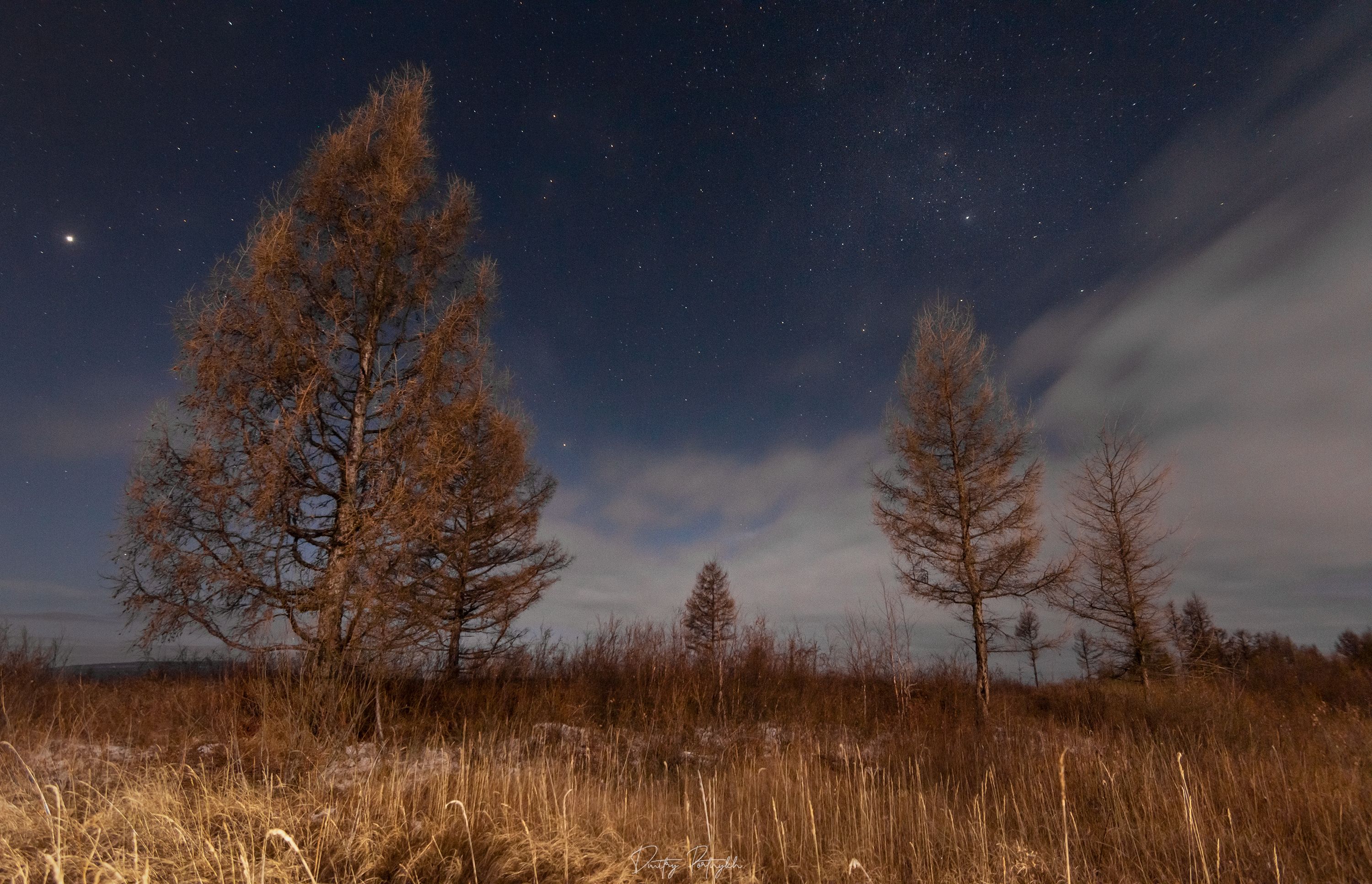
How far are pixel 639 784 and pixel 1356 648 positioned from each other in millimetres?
35501

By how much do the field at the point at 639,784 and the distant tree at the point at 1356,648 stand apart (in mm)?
17863

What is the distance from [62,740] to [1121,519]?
70.3ft

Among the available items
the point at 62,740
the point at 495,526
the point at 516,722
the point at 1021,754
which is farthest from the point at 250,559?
the point at 1021,754

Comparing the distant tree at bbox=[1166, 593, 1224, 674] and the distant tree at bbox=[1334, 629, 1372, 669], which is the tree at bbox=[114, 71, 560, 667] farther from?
the distant tree at bbox=[1334, 629, 1372, 669]

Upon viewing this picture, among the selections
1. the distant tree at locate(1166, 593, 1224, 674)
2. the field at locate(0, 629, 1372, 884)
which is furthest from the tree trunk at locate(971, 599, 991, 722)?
the distant tree at locate(1166, 593, 1224, 674)

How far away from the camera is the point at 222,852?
343 cm

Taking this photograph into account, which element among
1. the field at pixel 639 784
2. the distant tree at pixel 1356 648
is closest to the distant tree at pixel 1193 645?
the field at pixel 639 784

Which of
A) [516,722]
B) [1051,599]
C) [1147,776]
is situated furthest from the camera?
[1051,599]

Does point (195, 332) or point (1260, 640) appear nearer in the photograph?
point (195, 332)

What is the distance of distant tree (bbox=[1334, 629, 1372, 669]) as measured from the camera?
23.1 m

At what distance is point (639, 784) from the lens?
20.1 feet

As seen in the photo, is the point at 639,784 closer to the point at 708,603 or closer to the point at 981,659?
the point at 981,659

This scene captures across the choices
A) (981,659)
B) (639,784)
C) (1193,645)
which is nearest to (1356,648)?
(1193,645)

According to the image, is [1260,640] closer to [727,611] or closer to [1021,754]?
[727,611]
